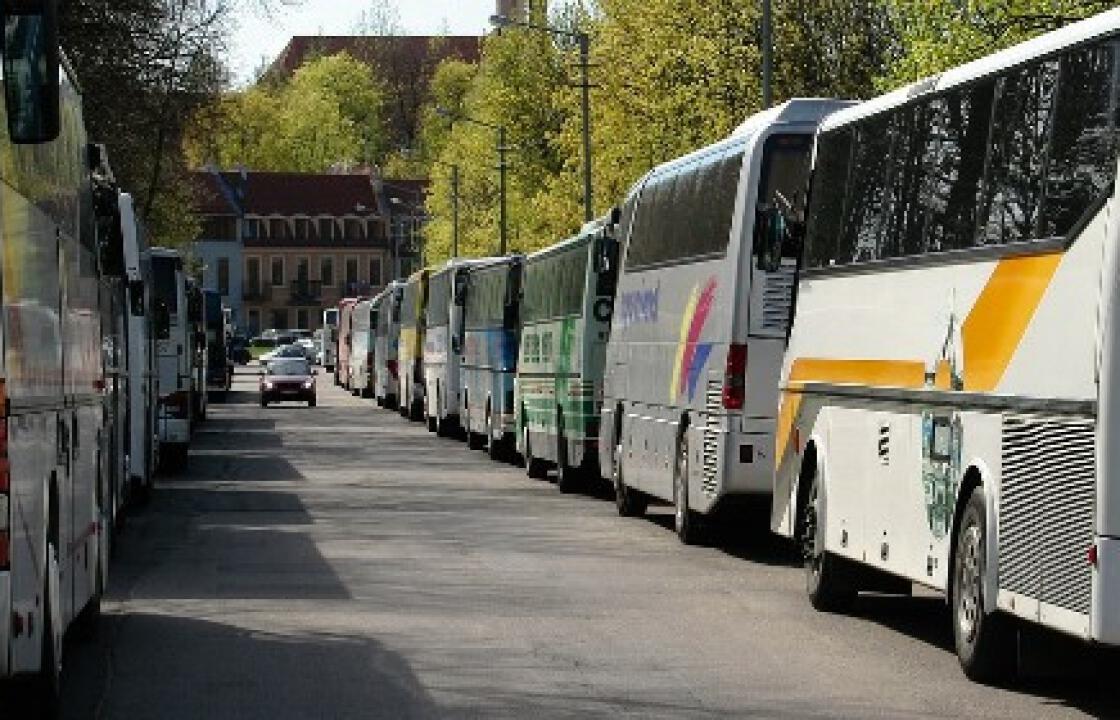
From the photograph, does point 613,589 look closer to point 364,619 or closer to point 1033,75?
point 364,619

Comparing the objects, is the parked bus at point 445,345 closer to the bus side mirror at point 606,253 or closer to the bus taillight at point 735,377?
the bus side mirror at point 606,253

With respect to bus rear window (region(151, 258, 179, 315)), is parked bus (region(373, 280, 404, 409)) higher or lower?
lower

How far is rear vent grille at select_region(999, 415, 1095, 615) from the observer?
13049 millimetres

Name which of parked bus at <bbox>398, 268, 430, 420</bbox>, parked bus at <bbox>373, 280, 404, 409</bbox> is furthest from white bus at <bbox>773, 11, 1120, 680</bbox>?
parked bus at <bbox>373, 280, 404, 409</bbox>

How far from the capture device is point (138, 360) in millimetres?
31203

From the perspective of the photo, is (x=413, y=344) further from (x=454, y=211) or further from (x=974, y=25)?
(x=454, y=211)

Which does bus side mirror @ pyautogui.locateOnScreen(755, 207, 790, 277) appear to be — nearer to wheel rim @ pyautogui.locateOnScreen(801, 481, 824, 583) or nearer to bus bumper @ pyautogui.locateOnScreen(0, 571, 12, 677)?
wheel rim @ pyautogui.locateOnScreen(801, 481, 824, 583)

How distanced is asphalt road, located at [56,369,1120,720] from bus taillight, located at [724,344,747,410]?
1.26 meters

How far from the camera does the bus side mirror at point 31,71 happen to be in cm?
1170

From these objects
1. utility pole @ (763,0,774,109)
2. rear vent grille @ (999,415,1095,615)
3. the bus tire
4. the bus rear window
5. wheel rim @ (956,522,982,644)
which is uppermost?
utility pole @ (763,0,774,109)

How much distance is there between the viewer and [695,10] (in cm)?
7088

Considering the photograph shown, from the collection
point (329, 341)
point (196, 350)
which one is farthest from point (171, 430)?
point (329, 341)

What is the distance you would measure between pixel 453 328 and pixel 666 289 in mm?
28476

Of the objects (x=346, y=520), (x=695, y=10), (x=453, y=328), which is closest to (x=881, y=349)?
(x=346, y=520)
